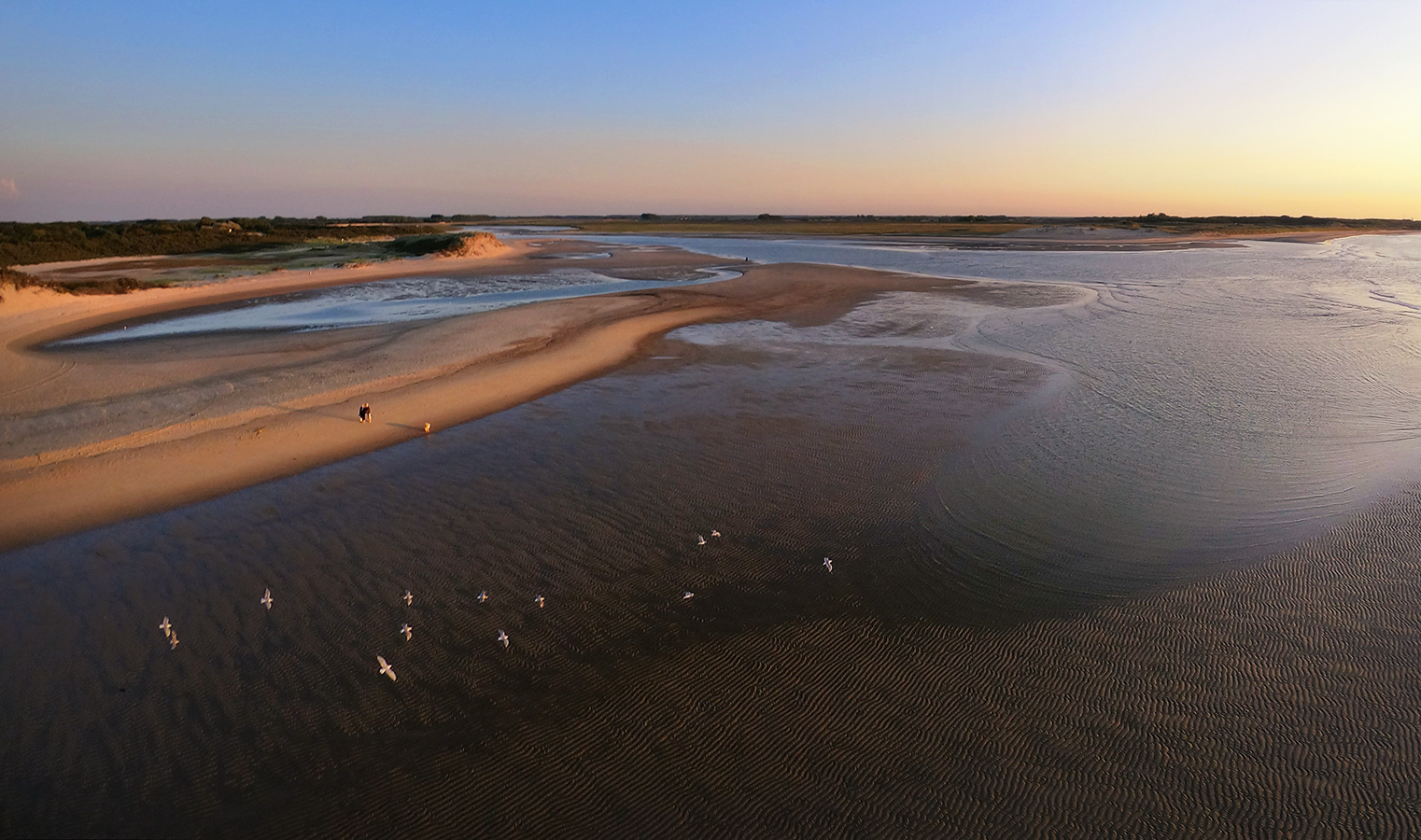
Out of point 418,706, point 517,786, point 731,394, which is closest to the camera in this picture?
point 517,786

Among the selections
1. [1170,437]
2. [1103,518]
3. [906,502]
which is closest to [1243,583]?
[1103,518]

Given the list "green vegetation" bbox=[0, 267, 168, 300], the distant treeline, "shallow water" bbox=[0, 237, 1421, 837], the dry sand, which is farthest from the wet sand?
the distant treeline

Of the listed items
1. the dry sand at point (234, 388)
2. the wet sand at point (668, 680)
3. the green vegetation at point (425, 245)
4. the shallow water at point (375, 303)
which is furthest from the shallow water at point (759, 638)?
the green vegetation at point (425, 245)

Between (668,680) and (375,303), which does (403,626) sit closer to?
(668,680)

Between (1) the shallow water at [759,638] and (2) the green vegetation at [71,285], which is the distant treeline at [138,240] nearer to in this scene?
(2) the green vegetation at [71,285]

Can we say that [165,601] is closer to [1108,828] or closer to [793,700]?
[793,700]

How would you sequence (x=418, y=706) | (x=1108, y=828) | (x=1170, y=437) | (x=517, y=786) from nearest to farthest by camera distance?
(x=1108, y=828) → (x=517, y=786) → (x=418, y=706) → (x=1170, y=437)
